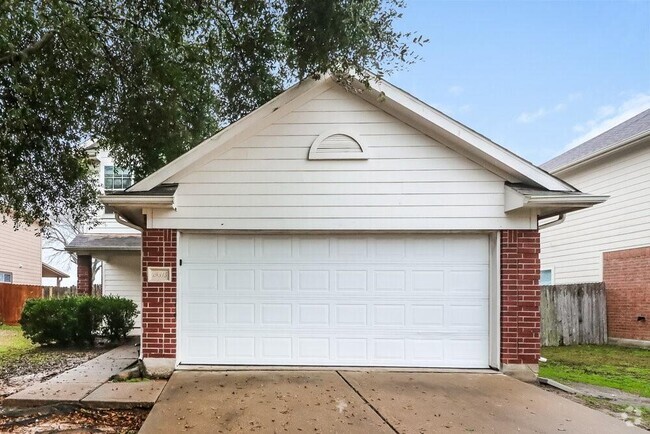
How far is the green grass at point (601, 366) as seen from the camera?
22.9 feet

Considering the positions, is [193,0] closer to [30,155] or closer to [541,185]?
[30,155]

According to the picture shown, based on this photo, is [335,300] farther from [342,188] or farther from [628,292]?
[628,292]

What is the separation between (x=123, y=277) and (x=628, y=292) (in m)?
13.4

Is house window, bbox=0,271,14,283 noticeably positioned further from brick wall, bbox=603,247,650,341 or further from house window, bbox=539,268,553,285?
brick wall, bbox=603,247,650,341

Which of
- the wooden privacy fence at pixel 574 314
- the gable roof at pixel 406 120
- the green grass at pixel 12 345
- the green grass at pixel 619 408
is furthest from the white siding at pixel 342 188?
the green grass at pixel 12 345

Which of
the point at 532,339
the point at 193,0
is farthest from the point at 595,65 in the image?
the point at 193,0

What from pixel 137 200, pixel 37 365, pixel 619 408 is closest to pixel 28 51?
pixel 137 200

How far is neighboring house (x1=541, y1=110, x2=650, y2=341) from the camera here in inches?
433

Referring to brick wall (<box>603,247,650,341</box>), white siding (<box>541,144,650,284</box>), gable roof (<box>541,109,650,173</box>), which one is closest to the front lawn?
brick wall (<box>603,247,650,341</box>)

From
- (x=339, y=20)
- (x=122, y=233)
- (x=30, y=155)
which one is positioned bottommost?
(x=122, y=233)

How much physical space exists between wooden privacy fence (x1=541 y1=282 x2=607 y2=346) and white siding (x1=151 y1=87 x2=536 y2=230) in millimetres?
5522

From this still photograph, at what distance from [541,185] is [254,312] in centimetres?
465

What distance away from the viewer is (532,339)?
6.45 meters

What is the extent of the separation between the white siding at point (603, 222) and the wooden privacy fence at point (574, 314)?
1109 millimetres
